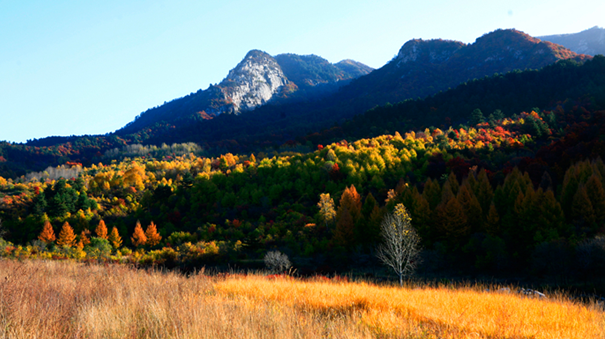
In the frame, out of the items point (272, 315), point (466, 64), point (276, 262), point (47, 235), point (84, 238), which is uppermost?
point (466, 64)

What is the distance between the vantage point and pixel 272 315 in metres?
5.17

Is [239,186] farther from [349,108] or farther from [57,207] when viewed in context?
[349,108]

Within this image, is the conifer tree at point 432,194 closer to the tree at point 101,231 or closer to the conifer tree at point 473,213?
the conifer tree at point 473,213

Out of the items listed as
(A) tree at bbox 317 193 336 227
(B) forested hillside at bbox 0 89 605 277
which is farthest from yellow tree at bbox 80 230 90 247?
(A) tree at bbox 317 193 336 227

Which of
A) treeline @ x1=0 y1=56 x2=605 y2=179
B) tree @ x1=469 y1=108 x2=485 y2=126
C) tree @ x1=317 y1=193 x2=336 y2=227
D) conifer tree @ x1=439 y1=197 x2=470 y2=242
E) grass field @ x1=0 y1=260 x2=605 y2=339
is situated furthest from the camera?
treeline @ x1=0 y1=56 x2=605 y2=179

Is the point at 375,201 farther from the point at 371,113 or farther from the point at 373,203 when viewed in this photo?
the point at 371,113

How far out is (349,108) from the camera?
170375mm

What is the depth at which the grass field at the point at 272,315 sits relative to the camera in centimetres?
447

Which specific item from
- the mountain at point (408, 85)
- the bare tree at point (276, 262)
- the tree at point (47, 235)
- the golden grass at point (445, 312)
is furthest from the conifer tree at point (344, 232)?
the mountain at point (408, 85)

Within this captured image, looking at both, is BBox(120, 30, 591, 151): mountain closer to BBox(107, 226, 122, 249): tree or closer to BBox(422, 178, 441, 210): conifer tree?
BBox(107, 226, 122, 249): tree

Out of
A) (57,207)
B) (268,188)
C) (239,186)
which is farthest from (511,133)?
(57,207)

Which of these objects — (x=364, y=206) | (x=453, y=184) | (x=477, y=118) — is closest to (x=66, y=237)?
(x=364, y=206)

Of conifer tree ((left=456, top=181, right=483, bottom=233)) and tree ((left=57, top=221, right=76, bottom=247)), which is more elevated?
conifer tree ((left=456, top=181, right=483, bottom=233))

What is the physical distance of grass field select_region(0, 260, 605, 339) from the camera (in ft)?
14.7
